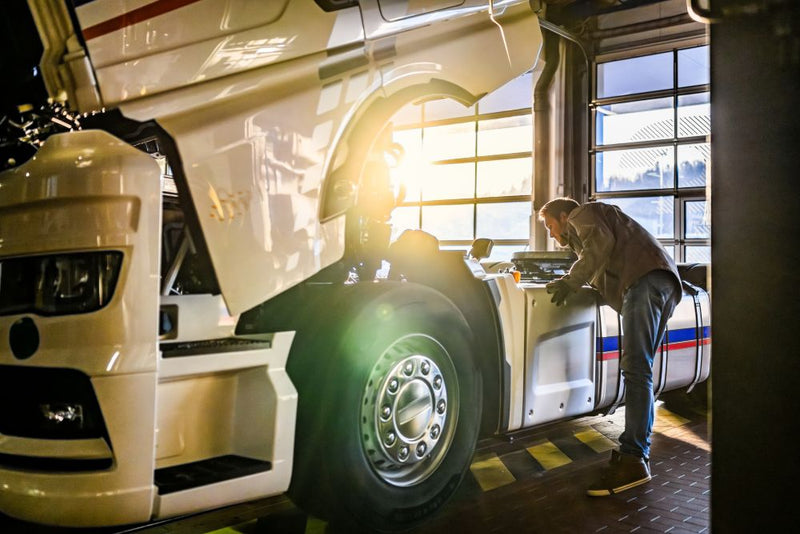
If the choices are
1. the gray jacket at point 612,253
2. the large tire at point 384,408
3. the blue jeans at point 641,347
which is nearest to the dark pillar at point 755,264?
the large tire at point 384,408

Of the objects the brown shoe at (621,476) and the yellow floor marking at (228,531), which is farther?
the brown shoe at (621,476)

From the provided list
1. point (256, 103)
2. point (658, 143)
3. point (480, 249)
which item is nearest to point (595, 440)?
point (480, 249)

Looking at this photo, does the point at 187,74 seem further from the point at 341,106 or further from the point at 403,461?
the point at 403,461

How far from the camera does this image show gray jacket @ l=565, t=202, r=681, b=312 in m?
4.77

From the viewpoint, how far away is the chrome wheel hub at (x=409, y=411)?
3.20 m

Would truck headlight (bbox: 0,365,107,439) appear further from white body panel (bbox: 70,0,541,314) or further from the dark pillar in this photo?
the dark pillar

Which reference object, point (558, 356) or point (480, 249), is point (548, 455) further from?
point (480, 249)

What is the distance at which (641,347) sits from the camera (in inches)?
184

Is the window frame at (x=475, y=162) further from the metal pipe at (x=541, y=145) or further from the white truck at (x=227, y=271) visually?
the white truck at (x=227, y=271)

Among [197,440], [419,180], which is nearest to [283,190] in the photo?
[197,440]

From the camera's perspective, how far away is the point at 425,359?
11.3 ft

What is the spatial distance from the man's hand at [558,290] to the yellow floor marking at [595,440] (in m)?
1.49

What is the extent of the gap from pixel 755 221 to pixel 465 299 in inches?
88.3

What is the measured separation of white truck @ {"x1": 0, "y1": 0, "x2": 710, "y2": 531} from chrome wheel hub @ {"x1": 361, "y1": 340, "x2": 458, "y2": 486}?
0.01 metres
